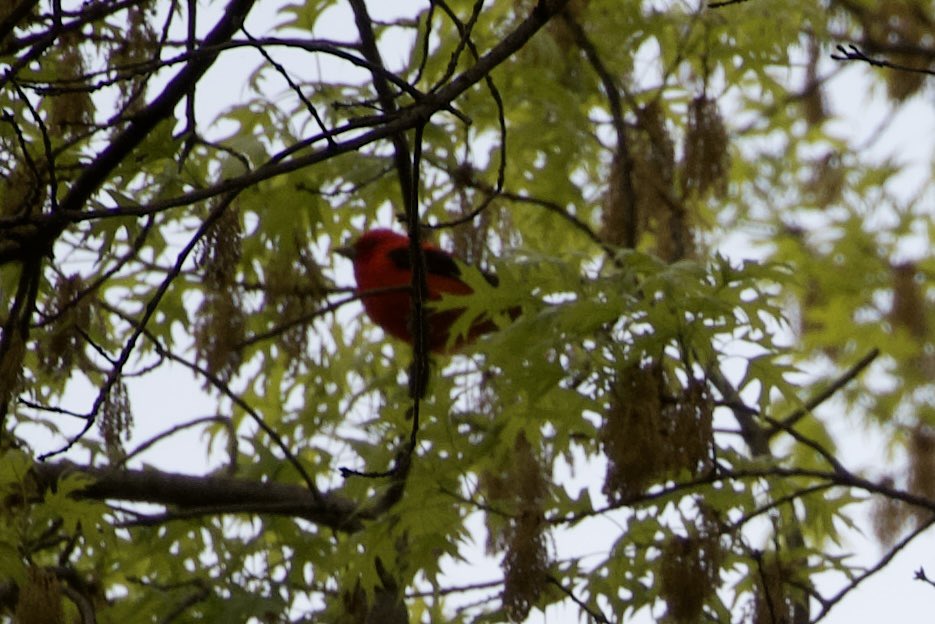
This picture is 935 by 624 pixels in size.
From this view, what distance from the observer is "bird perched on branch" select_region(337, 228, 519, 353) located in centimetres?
506

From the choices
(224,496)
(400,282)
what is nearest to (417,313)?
(224,496)

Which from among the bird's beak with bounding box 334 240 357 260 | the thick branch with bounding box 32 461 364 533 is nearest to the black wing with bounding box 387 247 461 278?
the bird's beak with bounding box 334 240 357 260

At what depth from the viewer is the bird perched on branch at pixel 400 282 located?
16.6 feet

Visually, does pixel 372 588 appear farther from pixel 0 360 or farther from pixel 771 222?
pixel 771 222

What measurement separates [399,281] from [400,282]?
0.13 feet

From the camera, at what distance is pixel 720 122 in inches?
167

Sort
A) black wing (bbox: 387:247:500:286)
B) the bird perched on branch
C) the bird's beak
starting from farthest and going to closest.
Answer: the bird's beak
the bird perched on branch
black wing (bbox: 387:247:500:286)

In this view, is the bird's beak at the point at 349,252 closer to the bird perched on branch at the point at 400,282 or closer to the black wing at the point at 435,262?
the bird perched on branch at the point at 400,282

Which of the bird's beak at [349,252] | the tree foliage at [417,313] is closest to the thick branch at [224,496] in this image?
the tree foliage at [417,313]

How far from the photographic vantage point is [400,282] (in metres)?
6.12

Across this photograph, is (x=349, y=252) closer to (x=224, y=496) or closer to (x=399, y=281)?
(x=399, y=281)

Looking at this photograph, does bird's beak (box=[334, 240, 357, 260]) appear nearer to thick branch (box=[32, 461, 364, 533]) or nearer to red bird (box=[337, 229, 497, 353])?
red bird (box=[337, 229, 497, 353])

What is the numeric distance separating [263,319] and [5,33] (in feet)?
6.85

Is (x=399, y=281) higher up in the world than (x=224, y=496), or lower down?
higher up
